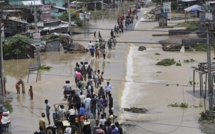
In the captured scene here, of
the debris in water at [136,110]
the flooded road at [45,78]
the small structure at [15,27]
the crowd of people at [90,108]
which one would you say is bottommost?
the debris in water at [136,110]

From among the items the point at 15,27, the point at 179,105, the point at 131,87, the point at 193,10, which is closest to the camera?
the point at 179,105

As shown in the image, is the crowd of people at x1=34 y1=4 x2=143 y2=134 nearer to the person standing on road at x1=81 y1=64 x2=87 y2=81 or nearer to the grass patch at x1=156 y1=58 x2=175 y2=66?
the person standing on road at x1=81 y1=64 x2=87 y2=81

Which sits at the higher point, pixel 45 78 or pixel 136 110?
pixel 45 78

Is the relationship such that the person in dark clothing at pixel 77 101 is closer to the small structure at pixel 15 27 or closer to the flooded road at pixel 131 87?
the flooded road at pixel 131 87

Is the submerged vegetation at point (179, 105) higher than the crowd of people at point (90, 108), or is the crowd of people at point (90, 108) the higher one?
the crowd of people at point (90, 108)

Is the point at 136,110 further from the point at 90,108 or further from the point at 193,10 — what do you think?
the point at 193,10

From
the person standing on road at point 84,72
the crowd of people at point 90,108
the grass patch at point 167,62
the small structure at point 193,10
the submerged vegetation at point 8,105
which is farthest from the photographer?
the small structure at point 193,10

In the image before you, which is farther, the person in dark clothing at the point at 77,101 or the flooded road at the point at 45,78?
the flooded road at the point at 45,78

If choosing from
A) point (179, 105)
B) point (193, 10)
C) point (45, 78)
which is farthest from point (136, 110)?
point (193, 10)

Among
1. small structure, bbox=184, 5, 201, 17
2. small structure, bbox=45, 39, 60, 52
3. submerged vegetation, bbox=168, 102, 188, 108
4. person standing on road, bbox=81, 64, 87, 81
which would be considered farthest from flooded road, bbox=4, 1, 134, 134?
small structure, bbox=184, 5, 201, 17

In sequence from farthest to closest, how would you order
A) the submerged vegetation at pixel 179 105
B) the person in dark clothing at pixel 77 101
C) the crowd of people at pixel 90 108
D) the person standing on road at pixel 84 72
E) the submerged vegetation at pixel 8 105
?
1. the person standing on road at pixel 84 72
2. the submerged vegetation at pixel 179 105
3. the submerged vegetation at pixel 8 105
4. the person in dark clothing at pixel 77 101
5. the crowd of people at pixel 90 108

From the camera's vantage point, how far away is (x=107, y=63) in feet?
124

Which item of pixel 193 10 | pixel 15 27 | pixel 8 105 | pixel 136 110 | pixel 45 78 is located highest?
pixel 193 10

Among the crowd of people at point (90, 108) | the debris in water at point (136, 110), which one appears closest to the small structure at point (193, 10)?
the crowd of people at point (90, 108)
